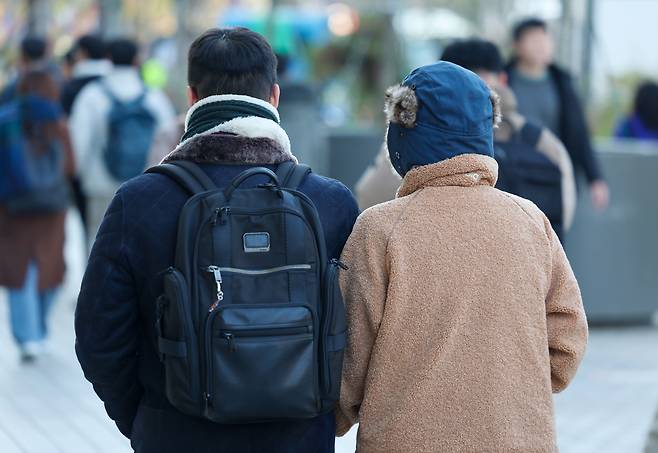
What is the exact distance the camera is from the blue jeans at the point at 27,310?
7812 mm

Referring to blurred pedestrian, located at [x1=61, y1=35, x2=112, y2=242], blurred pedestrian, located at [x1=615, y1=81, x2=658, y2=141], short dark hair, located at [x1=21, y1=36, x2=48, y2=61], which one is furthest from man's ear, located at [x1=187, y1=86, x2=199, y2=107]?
blurred pedestrian, located at [x1=615, y1=81, x2=658, y2=141]

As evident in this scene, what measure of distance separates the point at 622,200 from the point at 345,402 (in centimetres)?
660

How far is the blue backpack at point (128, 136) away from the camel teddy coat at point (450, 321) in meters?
5.50

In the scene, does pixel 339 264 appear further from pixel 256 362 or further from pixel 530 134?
pixel 530 134

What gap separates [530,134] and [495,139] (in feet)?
0.53

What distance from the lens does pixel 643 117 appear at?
10453 mm

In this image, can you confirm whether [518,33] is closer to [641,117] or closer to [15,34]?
[641,117]

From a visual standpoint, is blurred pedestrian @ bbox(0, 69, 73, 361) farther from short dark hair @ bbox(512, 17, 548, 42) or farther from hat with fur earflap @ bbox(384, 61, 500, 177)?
hat with fur earflap @ bbox(384, 61, 500, 177)

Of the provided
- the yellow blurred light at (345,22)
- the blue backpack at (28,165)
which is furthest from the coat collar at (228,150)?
the yellow blurred light at (345,22)

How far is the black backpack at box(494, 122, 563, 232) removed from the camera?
17.1 ft

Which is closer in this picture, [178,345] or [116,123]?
[178,345]

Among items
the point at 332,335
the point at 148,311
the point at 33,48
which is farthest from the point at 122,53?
the point at 332,335

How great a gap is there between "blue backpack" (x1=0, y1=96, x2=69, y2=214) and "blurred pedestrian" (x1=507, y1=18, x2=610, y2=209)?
109 inches

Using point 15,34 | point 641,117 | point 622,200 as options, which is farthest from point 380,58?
point 15,34
